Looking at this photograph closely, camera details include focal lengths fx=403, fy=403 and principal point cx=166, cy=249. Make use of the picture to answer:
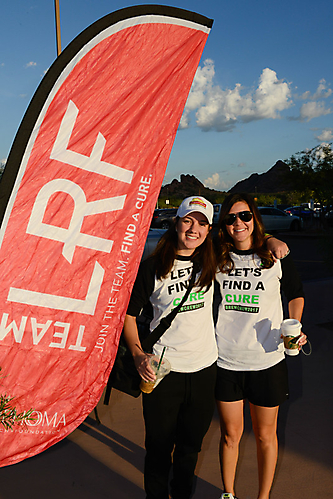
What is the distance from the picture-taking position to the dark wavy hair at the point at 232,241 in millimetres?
2518

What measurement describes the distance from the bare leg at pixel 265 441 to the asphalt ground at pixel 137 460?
0.98ft

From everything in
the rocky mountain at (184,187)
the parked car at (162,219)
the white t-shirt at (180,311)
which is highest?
the rocky mountain at (184,187)

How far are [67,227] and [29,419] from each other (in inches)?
31.2

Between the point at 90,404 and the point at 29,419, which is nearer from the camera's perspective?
the point at 29,419

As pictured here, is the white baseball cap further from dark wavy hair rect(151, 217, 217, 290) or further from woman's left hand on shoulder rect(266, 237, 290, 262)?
woman's left hand on shoulder rect(266, 237, 290, 262)

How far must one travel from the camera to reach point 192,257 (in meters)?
2.46

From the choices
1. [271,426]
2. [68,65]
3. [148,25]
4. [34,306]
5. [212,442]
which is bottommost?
[212,442]

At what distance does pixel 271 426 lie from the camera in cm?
252

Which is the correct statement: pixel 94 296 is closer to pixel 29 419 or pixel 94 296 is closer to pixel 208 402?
pixel 29 419

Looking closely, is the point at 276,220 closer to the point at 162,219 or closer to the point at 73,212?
the point at 162,219

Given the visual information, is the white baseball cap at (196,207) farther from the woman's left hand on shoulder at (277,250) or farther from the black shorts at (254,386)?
the black shorts at (254,386)

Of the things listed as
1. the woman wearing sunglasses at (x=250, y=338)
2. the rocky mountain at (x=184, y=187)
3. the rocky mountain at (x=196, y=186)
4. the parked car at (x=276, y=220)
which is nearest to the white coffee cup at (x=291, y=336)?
the woman wearing sunglasses at (x=250, y=338)

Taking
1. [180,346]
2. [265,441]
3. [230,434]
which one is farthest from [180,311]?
[265,441]

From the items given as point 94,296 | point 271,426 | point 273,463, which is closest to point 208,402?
point 271,426
